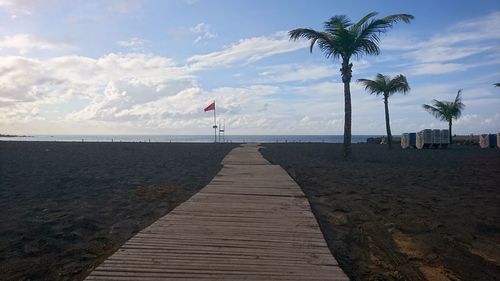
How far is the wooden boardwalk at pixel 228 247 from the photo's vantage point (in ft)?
13.4

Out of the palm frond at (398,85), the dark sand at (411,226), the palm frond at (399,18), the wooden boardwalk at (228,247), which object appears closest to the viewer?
the wooden boardwalk at (228,247)

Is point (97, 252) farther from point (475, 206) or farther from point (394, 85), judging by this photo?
point (394, 85)

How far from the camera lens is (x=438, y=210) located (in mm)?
7680

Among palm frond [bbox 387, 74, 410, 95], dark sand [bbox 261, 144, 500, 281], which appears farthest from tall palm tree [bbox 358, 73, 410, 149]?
dark sand [bbox 261, 144, 500, 281]

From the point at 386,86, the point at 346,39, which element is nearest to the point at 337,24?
the point at 346,39

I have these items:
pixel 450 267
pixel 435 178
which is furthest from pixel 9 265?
pixel 435 178

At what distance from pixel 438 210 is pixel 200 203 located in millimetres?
4631

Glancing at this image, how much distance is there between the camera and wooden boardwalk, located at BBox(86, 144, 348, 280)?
4.09m

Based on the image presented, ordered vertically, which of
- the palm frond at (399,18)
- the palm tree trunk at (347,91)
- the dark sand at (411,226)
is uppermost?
the palm frond at (399,18)

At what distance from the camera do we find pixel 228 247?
4914mm

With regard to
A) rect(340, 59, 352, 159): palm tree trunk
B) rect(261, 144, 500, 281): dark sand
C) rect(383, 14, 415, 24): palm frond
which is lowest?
rect(261, 144, 500, 281): dark sand

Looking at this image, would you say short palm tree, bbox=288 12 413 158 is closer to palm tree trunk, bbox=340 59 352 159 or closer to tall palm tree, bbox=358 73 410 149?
palm tree trunk, bbox=340 59 352 159

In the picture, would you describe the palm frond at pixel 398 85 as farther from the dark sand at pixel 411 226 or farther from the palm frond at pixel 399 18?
the dark sand at pixel 411 226

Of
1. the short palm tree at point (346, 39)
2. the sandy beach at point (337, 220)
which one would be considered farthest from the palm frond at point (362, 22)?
the sandy beach at point (337, 220)
